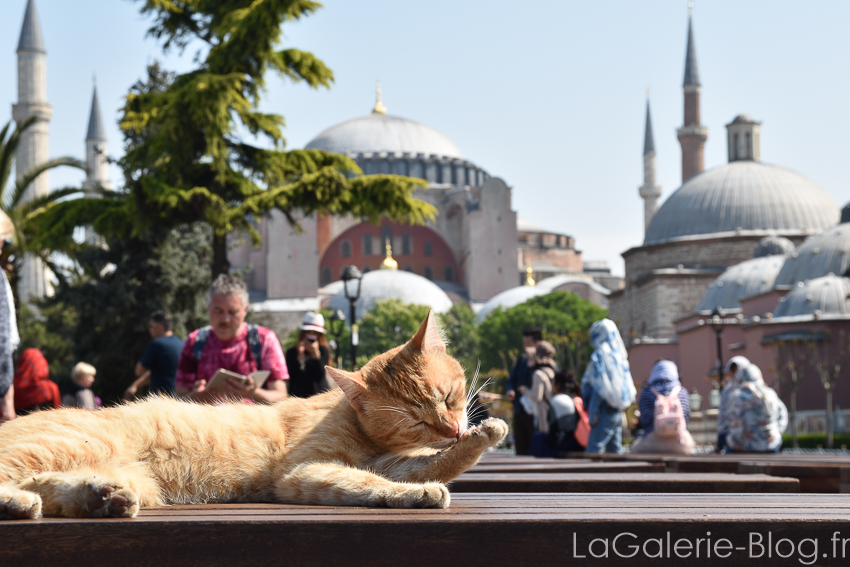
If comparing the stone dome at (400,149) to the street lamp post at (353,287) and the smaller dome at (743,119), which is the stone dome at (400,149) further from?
the street lamp post at (353,287)

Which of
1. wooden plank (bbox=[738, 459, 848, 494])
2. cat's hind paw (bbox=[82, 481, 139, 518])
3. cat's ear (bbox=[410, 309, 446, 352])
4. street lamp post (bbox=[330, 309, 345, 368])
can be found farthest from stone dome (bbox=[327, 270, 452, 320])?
cat's hind paw (bbox=[82, 481, 139, 518])

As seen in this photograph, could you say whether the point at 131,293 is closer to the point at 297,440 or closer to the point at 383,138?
the point at 297,440

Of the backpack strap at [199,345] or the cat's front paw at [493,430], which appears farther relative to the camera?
the backpack strap at [199,345]

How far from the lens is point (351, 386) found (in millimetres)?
1980

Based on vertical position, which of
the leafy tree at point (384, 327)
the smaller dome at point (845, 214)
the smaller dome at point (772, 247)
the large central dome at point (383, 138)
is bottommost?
the leafy tree at point (384, 327)

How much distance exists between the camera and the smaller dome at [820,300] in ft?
98.0

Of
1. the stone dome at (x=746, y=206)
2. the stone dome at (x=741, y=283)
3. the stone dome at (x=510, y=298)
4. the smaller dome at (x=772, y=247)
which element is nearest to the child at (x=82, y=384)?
the stone dome at (x=741, y=283)

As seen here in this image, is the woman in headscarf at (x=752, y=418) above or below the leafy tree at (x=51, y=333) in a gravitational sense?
below

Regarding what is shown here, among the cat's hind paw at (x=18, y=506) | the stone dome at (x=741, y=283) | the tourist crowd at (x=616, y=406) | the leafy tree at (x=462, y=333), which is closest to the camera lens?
the cat's hind paw at (x=18, y=506)

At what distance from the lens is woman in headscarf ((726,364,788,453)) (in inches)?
294

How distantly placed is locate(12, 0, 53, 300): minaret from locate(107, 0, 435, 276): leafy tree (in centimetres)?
3181

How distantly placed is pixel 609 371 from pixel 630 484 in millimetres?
4364
